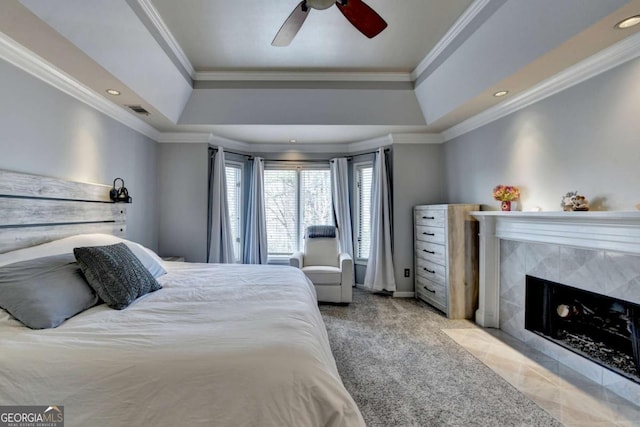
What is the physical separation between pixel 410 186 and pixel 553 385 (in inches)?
110

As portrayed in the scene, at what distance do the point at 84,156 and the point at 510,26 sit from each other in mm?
3773

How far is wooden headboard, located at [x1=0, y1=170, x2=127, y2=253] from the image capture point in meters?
1.87

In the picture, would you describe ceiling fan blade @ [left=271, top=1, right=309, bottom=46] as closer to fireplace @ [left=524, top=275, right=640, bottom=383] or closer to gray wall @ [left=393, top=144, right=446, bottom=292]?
gray wall @ [left=393, top=144, right=446, bottom=292]

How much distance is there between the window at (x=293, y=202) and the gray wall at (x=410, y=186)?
1.20m

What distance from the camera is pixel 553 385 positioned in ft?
6.62

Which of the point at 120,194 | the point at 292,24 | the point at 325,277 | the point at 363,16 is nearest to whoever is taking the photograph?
the point at 363,16

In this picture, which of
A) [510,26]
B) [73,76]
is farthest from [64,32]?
[510,26]

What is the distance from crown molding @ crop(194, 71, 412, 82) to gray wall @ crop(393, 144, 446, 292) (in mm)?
1059

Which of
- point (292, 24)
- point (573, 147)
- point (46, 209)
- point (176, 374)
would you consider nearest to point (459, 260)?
point (573, 147)

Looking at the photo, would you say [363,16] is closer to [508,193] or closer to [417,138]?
[508,193]

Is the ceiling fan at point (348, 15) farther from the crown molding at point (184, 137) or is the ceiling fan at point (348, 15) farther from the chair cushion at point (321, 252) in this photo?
the chair cushion at point (321, 252)

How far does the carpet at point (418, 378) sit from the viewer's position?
1718mm

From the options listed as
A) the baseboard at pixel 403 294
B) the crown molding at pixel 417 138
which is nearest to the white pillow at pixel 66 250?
the baseboard at pixel 403 294

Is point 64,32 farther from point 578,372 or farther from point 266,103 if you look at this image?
point 578,372
